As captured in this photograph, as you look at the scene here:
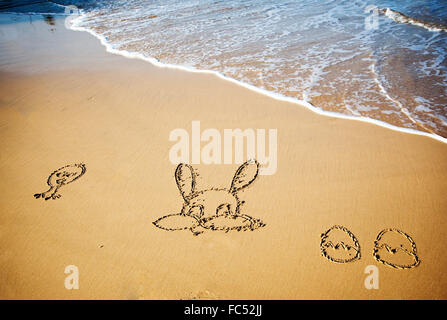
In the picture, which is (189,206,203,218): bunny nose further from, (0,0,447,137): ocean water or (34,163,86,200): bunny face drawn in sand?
(0,0,447,137): ocean water

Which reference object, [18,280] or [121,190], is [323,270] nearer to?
[121,190]

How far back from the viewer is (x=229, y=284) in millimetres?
2125

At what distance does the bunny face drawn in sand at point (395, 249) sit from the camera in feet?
7.19

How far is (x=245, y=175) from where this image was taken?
9.81ft

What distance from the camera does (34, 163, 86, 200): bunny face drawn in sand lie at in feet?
9.23

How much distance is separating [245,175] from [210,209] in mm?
607

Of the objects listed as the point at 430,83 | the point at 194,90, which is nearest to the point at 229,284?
the point at 194,90

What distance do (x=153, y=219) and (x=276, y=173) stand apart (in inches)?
57.2

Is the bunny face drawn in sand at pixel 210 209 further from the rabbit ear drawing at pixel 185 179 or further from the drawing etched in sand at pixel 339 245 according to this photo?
the drawing etched in sand at pixel 339 245

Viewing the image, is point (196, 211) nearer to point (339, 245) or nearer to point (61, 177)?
point (339, 245)

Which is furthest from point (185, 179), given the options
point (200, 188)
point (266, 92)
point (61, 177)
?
point (266, 92)

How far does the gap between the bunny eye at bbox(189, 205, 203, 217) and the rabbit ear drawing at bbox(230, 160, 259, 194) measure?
15.8 inches

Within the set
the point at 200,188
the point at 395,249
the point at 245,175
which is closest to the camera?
the point at 395,249

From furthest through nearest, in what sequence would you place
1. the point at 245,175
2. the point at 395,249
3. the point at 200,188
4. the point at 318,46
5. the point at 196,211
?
1. the point at 318,46
2. the point at 245,175
3. the point at 200,188
4. the point at 196,211
5. the point at 395,249
